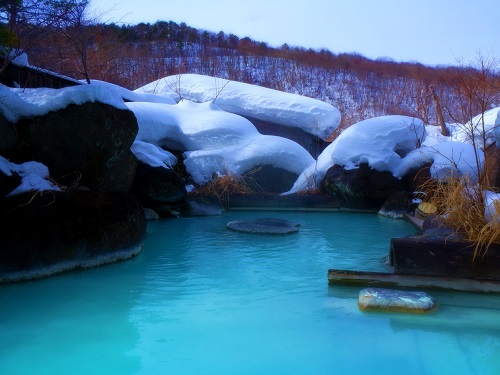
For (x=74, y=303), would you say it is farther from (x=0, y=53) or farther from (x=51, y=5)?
(x=0, y=53)

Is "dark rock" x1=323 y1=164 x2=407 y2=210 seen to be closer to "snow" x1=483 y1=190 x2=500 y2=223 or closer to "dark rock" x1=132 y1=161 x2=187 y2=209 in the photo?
"dark rock" x1=132 y1=161 x2=187 y2=209

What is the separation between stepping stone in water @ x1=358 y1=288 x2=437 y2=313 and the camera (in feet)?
10.7

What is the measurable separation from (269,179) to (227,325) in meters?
7.37

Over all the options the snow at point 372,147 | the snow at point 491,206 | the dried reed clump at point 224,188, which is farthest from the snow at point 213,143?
the snow at point 491,206

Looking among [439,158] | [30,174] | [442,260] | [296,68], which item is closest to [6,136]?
[30,174]

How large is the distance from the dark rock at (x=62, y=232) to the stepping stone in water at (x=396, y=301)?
227 centimetres

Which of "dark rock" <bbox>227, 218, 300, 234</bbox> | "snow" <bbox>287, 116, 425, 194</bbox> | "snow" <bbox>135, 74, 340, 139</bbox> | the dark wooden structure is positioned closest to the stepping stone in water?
"dark rock" <bbox>227, 218, 300, 234</bbox>

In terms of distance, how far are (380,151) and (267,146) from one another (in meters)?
2.23

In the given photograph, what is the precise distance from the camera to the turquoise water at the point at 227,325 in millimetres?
2547

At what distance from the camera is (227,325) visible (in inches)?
120

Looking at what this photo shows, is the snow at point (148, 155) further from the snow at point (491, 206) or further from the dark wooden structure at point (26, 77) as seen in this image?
the snow at point (491, 206)

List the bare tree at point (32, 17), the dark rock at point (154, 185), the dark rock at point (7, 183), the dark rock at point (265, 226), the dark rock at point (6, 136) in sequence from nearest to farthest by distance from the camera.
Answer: the dark rock at point (7, 183) → the dark rock at point (6, 136) → the bare tree at point (32, 17) → the dark rock at point (265, 226) → the dark rock at point (154, 185)

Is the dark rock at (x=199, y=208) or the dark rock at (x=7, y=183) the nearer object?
the dark rock at (x=7, y=183)

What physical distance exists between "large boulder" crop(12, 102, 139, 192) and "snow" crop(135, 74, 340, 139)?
7.68 metres
